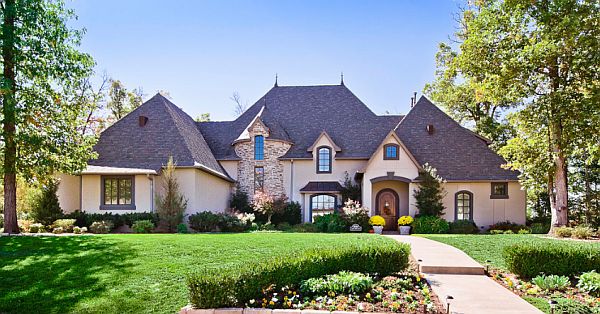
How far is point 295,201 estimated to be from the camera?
26281 mm

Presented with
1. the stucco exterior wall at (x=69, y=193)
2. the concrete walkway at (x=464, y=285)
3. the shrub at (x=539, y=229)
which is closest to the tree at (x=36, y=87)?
the stucco exterior wall at (x=69, y=193)

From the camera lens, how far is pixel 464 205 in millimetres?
24078

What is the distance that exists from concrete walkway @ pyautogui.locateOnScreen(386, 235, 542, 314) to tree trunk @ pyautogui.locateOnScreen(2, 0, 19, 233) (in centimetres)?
1404

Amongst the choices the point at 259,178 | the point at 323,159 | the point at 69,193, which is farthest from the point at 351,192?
the point at 69,193

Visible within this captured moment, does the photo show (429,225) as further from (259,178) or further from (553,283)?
(553,283)

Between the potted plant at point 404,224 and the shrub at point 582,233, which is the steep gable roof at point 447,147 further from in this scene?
the shrub at point 582,233

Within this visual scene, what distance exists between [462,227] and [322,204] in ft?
26.0

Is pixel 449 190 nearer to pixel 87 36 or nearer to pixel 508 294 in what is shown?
pixel 508 294

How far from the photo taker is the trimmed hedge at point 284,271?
6863 millimetres

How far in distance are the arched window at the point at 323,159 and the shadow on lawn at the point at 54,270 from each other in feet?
50.4

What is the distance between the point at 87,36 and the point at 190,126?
10637mm

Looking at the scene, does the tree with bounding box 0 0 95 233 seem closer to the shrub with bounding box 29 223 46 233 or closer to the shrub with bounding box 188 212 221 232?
the shrub with bounding box 29 223 46 233

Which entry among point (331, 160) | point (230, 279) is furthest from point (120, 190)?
point (230, 279)

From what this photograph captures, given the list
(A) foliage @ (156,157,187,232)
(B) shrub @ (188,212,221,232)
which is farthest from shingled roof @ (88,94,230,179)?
(B) shrub @ (188,212,221,232)
